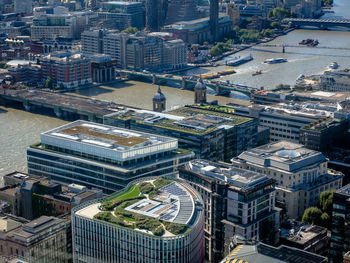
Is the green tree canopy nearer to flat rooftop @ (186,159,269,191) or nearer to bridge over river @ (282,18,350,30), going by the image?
bridge over river @ (282,18,350,30)

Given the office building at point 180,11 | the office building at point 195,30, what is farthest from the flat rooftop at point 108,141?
the office building at point 180,11

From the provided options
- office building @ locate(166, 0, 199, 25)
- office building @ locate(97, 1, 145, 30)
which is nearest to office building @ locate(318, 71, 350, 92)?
office building @ locate(97, 1, 145, 30)

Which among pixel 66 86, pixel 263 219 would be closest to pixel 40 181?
pixel 263 219

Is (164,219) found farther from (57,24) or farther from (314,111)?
(57,24)

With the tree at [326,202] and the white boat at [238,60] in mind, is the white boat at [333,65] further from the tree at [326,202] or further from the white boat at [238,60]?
the tree at [326,202]

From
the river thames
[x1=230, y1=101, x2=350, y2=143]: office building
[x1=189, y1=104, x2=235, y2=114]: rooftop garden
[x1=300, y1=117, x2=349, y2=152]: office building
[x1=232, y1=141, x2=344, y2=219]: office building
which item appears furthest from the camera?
the river thames

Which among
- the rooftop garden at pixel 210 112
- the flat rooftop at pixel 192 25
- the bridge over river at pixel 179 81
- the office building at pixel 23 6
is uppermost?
the office building at pixel 23 6
